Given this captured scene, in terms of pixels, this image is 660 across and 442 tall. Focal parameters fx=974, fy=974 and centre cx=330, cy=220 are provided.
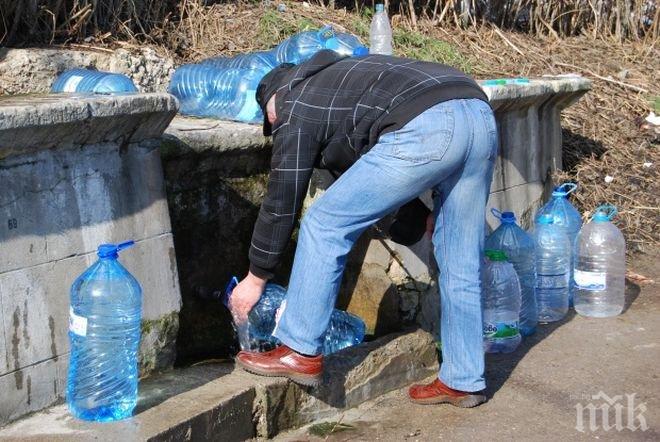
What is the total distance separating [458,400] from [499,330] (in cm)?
87

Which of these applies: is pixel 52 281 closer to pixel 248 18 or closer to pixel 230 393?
pixel 230 393

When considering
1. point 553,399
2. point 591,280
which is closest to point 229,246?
point 553,399

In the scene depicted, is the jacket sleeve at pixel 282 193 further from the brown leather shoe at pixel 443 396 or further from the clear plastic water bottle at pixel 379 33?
the clear plastic water bottle at pixel 379 33

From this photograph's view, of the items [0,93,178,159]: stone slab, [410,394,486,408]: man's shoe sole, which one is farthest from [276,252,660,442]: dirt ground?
[0,93,178,159]: stone slab

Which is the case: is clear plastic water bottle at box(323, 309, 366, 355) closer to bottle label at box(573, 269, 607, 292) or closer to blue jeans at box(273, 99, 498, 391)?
blue jeans at box(273, 99, 498, 391)

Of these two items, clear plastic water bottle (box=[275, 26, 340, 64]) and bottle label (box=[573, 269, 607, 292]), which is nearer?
bottle label (box=[573, 269, 607, 292])

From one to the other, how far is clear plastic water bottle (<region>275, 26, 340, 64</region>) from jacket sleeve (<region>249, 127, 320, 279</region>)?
2021 mm

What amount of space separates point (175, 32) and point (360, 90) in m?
3.29

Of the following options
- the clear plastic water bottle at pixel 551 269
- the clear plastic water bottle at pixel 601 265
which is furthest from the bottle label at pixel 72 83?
the clear plastic water bottle at pixel 601 265

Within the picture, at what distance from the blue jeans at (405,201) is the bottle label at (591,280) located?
1637mm

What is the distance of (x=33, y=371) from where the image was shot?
3674 millimetres

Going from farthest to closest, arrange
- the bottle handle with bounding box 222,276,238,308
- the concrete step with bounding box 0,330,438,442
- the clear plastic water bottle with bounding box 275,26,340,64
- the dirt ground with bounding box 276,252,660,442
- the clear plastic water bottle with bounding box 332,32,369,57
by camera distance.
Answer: the clear plastic water bottle with bounding box 332,32,369,57 < the clear plastic water bottle with bounding box 275,26,340,64 < the bottle handle with bounding box 222,276,238,308 < the dirt ground with bounding box 276,252,660,442 < the concrete step with bounding box 0,330,438,442

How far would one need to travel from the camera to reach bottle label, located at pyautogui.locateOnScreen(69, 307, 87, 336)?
11.7 ft

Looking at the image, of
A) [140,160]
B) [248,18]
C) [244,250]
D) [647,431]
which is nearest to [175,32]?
[248,18]
